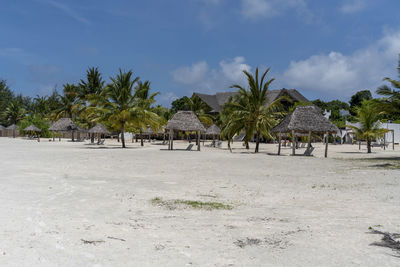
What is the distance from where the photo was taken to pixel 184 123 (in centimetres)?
2775

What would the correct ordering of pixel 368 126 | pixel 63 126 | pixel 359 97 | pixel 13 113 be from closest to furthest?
pixel 368 126 < pixel 63 126 < pixel 13 113 < pixel 359 97

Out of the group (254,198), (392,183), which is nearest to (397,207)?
(254,198)

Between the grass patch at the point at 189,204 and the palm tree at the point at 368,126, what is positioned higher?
the palm tree at the point at 368,126

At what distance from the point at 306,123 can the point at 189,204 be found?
17.7m

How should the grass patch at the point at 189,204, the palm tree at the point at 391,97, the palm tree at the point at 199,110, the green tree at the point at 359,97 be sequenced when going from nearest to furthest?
the grass patch at the point at 189,204, the palm tree at the point at 391,97, the palm tree at the point at 199,110, the green tree at the point at 359,97

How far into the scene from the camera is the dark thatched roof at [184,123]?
27.4 meters

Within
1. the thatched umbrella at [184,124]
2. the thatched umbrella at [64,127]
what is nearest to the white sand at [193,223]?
the thatched umbrella at [184,124]

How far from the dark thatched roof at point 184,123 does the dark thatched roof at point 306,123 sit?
6630 mm

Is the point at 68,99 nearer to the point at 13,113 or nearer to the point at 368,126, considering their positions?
the point at 13,113

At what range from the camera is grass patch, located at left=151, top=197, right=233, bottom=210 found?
6215 mm

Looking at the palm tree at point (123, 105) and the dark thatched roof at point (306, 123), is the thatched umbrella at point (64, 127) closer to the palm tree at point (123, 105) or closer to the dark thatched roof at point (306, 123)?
the palm tree at point (123, 105)

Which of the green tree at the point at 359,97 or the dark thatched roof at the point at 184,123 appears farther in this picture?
the green tree at the point at 359,97

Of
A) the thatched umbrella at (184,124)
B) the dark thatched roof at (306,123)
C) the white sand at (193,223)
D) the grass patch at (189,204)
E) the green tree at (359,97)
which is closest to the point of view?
the white sand at (193,223)

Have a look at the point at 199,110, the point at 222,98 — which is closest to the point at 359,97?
the point at 222,98
